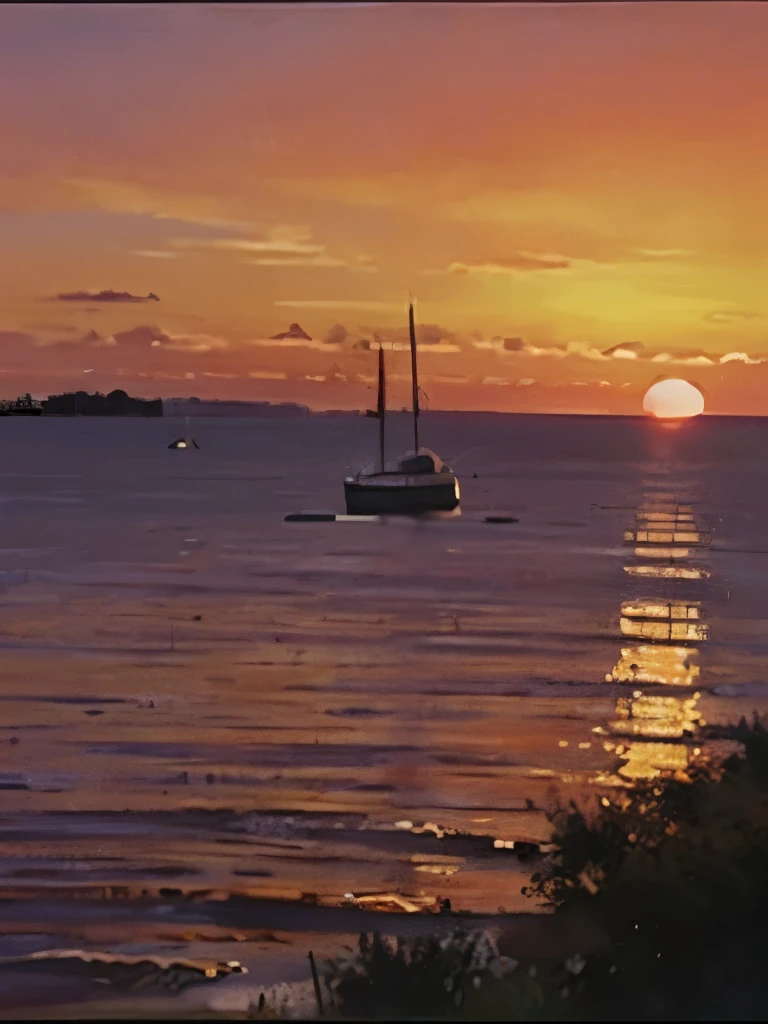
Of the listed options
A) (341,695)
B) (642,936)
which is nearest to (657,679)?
(341,695)

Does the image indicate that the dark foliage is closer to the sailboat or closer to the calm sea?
the calm sea

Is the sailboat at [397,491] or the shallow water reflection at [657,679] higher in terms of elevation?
the sailboat at [397,491]

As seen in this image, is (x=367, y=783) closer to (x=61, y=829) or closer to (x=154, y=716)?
(x=61, y=829)

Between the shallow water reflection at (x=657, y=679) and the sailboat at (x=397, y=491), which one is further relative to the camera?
the sailboat at (x=397, y=491)

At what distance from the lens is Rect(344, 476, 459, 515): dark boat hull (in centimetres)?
4041

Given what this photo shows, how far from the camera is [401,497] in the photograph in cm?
4053

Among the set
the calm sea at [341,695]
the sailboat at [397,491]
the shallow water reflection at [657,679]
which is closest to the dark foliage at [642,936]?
the shallow water reflection at [657,679]

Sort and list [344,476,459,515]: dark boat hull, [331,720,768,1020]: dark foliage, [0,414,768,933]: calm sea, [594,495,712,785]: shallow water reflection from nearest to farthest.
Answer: [331,720,768,1020]: dark foliage < [0,414,768,933]: calm sea < [594,495,712,785]: shallow water reflection < [344,476,459,515]: dark boat hull

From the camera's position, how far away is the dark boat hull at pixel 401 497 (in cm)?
4041

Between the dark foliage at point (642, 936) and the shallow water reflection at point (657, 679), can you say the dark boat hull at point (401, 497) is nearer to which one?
the shallow water reflection at point (657, 679)

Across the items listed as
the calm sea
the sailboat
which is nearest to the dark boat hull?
the sailboat

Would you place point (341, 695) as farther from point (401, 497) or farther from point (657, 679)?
point (401, 497)

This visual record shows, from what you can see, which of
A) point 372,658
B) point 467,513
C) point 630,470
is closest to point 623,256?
point 372,658

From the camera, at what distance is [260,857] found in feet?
23.1
